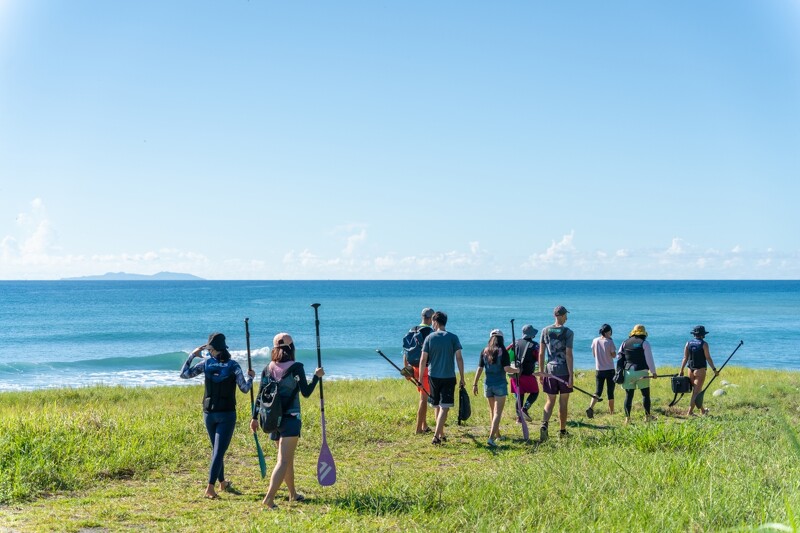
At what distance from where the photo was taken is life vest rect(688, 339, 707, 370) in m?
13.8

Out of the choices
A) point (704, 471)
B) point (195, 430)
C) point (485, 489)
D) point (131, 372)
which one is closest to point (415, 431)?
point (195, 430)

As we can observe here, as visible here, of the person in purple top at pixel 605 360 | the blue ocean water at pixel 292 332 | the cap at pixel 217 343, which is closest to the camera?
the cap at pixel 217 343

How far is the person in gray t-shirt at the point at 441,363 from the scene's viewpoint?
1100 cm

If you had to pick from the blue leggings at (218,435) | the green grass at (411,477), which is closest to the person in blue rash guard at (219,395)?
the blue leggings at (218,435)

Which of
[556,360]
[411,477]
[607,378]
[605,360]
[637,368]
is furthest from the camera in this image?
[607,378]

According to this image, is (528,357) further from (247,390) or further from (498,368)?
(247,390)

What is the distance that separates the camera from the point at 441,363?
11.0 meters

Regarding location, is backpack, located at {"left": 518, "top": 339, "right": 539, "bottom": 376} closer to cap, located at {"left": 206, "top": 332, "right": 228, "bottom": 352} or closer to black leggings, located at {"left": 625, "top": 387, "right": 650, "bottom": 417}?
black leggings, located at {"left": 625, "top": 387, "right": 650, "bottom": 417}

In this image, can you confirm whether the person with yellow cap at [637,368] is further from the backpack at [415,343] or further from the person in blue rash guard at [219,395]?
the person in blue rash guard at [219,395]

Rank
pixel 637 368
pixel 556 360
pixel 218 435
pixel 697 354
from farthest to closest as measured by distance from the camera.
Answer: pixel 697 354 < pixel 637 368 < pixel 556 360 < pixel 218 435

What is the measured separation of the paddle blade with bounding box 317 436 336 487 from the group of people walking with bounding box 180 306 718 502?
330 mm

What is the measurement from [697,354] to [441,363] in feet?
19.3

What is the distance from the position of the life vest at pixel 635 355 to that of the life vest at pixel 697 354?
1.10 meters

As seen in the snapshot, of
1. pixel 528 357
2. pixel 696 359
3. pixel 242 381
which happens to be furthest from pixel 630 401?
pixel 242 381
